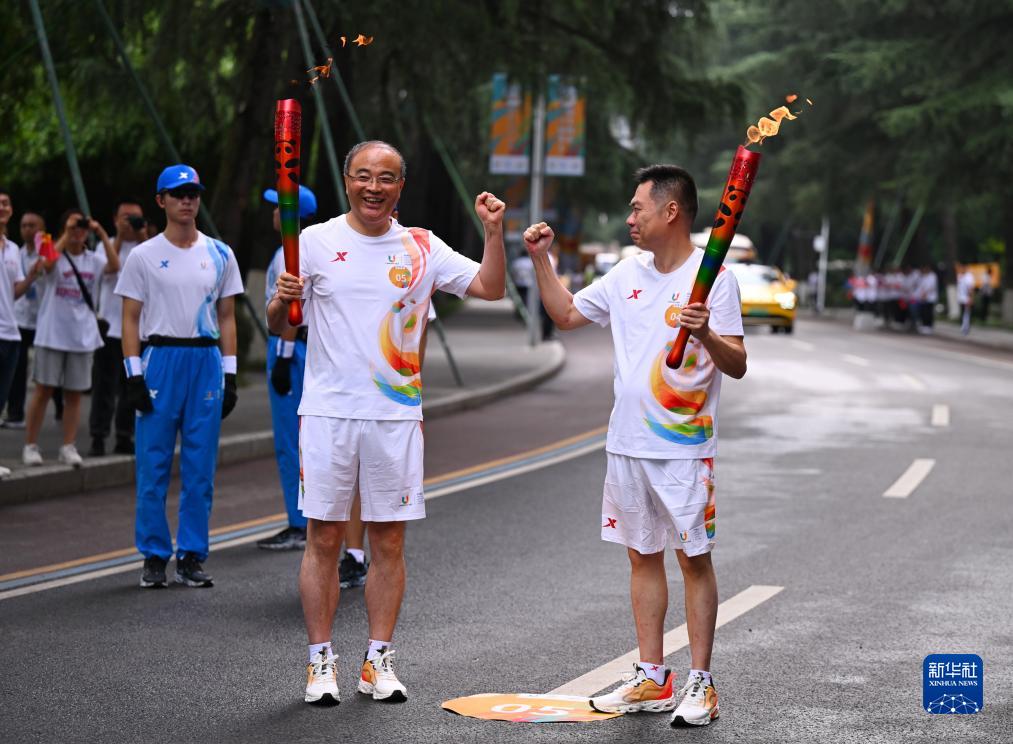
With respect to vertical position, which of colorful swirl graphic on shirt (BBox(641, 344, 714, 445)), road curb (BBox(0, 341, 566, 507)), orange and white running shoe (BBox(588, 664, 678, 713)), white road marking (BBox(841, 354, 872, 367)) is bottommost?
white road marking (BBox(841, 354, 872, 367))

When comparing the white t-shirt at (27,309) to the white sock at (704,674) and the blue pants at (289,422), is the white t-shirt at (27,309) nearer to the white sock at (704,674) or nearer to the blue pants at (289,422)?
the blue pants at (289,422)

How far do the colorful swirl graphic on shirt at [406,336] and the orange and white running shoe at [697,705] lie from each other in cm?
141

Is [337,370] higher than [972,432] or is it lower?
higher

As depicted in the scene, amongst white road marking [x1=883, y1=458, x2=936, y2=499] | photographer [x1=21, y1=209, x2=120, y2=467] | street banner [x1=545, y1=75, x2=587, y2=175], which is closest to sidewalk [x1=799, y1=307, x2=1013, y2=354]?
street banner [x1=545, y1=75, x2=587, y2=175]

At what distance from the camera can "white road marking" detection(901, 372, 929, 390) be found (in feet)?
70.4

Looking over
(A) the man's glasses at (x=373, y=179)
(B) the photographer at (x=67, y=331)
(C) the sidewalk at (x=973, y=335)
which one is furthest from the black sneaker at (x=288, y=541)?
(C) the sidewalk at (x=973, y=335)

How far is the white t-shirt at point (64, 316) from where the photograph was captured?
1172 centimetres

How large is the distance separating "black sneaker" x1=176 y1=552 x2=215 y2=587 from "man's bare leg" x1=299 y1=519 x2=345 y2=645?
7.48ft

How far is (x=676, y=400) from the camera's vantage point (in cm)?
561

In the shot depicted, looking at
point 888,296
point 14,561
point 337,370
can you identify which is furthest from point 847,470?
point 888,296

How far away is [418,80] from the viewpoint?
728 inches

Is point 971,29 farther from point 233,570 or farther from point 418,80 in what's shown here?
point 233,570

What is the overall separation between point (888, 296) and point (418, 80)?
27.9 m

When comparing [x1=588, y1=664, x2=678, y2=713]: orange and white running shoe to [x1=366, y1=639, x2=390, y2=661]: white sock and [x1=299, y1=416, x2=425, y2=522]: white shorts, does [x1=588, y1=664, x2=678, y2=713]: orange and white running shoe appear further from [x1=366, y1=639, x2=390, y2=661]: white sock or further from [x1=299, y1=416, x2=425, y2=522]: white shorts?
[x1=299, y1=416, x2=425, y2=522]: white shorts
